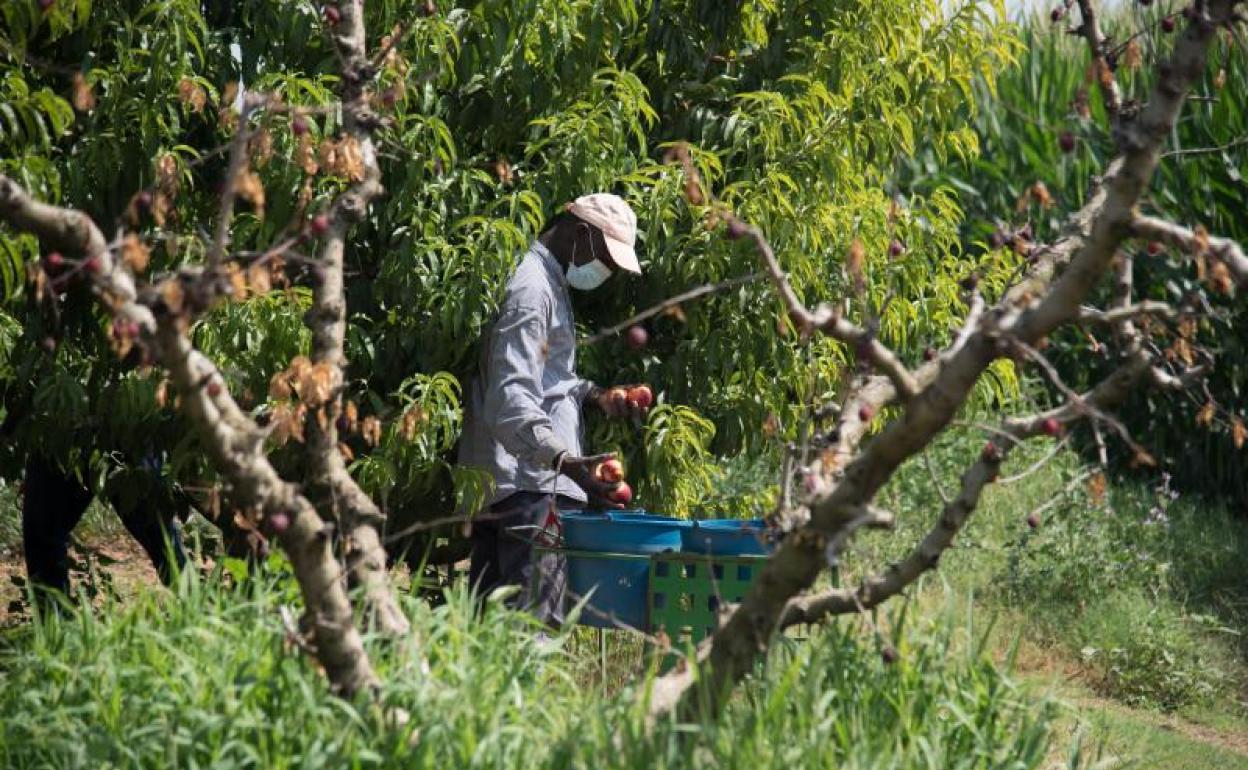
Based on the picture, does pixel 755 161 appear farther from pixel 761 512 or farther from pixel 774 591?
pixel 774 591

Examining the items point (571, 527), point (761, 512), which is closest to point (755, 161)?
point (761, 512)

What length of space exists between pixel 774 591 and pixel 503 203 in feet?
7.20

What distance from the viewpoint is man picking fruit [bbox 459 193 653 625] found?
16.3 ft

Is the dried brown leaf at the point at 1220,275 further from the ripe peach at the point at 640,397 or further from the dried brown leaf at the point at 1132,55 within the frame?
the ripe peach at the point at 640,397

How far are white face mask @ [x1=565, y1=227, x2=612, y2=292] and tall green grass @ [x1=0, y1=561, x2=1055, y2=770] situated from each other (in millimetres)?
1404

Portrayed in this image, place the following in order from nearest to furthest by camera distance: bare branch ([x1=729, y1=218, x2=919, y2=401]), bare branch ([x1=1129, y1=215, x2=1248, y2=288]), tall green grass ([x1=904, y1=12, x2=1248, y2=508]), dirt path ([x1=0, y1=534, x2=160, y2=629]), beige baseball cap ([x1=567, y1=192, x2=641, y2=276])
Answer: bare branch ([x1=1129, y1=215, x2=1248, y2=288]), bare branch ([x1=729, y1=218, x2=919, y2=401]), beige baseball cap ([x1=567, y1=192, x2=641, y2=276]), dirt path ([x1=0, y1=534, x2=160, y2=629]), tall green grass ([x1=904, y1=12, x2=1248, y2=508])

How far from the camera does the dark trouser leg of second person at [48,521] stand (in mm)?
6016

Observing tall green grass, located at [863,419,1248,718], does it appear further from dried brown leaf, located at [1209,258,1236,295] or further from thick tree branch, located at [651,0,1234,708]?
dried brown leaf, located at [1209,258,1236,295]

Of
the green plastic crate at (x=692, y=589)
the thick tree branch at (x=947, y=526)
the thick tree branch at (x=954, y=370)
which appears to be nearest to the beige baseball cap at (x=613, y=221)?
the green plastic crate at (x=692, y=589)

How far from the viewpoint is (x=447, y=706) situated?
3.46m

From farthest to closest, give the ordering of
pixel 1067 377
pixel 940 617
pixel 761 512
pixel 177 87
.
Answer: pixel 1067 377, pixel 761 512, pixel 177 87, pixel 940 617

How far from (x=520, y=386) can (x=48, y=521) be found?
2113 millimetres

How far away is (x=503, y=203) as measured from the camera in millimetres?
5375

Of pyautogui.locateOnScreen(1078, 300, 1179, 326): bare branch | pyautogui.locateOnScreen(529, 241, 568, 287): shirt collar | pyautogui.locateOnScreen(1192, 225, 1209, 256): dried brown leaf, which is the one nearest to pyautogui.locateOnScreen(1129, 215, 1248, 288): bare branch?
pyautogui.locateOnScreen(1192, 225, 1209, 256): dried brown leaf
